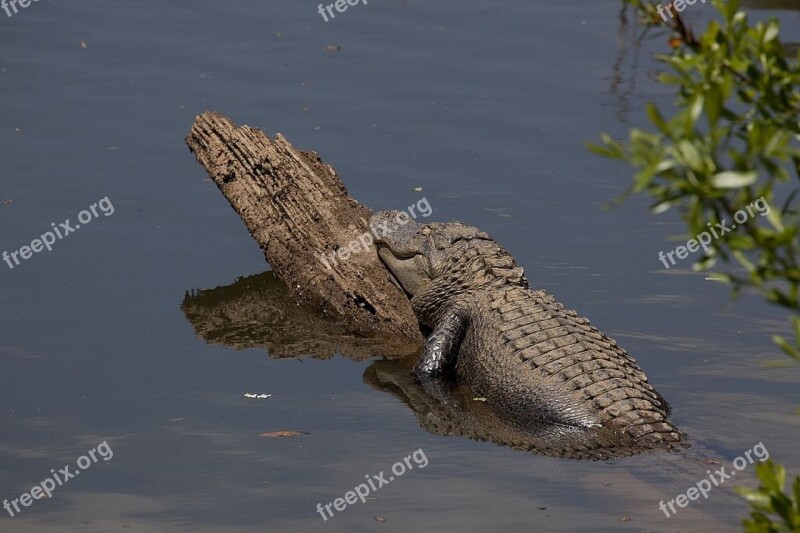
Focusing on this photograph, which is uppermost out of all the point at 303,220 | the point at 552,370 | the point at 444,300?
the point at 303,220

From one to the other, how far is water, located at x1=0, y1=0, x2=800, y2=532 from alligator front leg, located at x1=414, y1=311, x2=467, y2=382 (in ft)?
1.06

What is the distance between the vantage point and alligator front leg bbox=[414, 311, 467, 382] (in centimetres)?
806

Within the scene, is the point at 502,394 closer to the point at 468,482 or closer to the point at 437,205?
the point at 468,482

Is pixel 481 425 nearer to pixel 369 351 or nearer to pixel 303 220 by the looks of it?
pixel 369 351

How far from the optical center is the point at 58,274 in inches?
380

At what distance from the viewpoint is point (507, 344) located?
25.1ft

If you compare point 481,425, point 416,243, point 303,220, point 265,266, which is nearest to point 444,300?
point 416,243

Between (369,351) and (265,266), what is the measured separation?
1844 millimetres

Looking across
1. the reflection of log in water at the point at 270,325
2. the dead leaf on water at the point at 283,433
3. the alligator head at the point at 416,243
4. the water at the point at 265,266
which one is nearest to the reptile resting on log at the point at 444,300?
the alligator head at the point at 416,243

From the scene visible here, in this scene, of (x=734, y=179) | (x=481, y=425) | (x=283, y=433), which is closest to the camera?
(x=734, y=179)

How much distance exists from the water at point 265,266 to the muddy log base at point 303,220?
623 mm

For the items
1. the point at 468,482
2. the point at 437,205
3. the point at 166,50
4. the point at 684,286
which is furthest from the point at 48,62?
the point at 468,482

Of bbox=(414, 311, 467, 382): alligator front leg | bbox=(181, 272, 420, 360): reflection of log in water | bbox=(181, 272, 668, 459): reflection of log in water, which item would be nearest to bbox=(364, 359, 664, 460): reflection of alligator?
bbox=(181, 272, 668, 459): reflection of log in water

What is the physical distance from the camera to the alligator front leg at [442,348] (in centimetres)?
806
